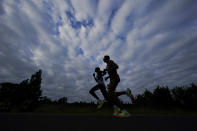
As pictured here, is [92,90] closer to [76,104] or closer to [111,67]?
[111,67]

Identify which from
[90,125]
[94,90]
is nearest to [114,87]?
[94,90]

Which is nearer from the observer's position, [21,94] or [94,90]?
[94,90]

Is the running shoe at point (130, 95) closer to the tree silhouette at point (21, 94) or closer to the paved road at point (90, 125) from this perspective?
the paved road at point (90, 125)

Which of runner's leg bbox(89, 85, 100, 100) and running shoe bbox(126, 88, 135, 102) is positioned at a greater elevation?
runner's leg bbox(89, 85, 100, 100)

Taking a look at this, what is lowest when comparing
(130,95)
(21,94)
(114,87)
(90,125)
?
(90,125)

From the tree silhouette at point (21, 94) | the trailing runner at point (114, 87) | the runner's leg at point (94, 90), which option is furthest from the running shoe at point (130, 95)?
the tree silhouette at point (21, 94)

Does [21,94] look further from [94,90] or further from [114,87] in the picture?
[114,87]

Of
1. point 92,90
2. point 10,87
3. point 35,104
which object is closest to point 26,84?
point 10,87

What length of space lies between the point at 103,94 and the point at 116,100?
0.87 metres

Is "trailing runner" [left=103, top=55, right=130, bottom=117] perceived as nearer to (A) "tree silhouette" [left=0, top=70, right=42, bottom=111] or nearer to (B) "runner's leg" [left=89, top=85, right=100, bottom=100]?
(B) "runner's leg" [left=89, top=85, right=100, bottom=100]

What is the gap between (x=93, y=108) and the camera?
28.3 feet

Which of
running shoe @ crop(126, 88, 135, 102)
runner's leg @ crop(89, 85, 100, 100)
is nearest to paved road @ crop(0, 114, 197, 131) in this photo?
running shoe @ crop(126, 88, 135, 102)

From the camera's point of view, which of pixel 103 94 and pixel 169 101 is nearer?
pixel 103 94

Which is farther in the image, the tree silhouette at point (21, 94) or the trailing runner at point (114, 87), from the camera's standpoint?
the tree silhouette at point (21, 94)
